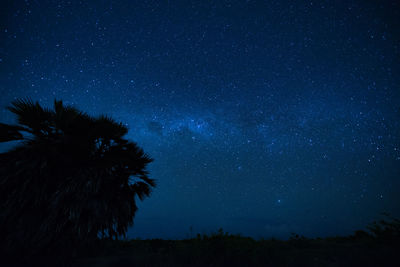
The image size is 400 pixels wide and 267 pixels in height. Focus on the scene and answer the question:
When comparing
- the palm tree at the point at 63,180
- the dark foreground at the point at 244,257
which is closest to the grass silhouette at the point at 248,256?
the dark foreground at the point at 244,257

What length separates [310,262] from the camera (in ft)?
21.8

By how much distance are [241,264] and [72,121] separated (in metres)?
7.38

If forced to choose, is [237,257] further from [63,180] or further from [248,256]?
[63,180]

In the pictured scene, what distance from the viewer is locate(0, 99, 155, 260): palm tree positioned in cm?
646

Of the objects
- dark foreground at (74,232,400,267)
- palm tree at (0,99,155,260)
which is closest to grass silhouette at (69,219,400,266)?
dark foreground at (74,232,400,267)

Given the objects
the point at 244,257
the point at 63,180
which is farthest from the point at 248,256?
the point at 63,180

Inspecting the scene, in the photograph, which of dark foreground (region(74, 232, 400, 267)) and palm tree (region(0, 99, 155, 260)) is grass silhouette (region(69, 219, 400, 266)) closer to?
dark foreground (region(74, 232, 400, 267))

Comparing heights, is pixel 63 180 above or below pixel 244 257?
above

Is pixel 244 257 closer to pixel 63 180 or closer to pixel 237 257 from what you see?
pixel 237 257

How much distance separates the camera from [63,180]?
7.06 metres

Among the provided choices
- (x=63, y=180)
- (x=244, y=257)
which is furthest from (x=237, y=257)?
(x=63, y=180)

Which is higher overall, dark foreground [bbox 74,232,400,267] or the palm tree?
the palm tree

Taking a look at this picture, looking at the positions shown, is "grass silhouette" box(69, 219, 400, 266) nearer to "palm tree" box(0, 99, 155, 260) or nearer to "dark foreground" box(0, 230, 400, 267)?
"dark foreground" box(0, 230, 400, 267)

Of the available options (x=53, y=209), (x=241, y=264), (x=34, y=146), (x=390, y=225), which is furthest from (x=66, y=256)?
(x=390, y=225)
